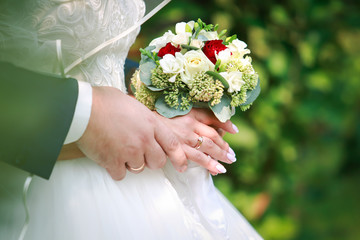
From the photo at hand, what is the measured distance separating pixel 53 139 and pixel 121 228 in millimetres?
224

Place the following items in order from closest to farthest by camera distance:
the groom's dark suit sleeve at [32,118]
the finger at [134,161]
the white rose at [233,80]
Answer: the groom's dark suit sleeve at [32,118] → the finger at [134,161] → the white rose at [233,80]

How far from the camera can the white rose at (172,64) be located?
869mm

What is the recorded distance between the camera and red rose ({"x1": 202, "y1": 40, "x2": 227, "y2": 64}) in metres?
0.92

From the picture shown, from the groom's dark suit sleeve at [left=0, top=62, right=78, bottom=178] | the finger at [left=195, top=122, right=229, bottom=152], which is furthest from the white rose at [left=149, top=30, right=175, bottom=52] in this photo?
the groom's dark suit sleeve at [left=0, top=62, right=78, bottom=178]

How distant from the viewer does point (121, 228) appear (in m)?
0.80

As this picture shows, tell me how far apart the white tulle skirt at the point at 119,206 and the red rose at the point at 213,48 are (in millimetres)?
251

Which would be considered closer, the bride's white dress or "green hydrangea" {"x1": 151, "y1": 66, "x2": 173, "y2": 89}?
the bride's white dress

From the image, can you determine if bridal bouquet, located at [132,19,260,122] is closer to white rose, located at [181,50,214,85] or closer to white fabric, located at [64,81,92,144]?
white rose, located at [181,50,214,85]

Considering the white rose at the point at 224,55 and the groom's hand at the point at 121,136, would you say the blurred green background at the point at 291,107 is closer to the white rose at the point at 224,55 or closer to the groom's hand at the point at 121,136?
the white rose at the point at 224,55

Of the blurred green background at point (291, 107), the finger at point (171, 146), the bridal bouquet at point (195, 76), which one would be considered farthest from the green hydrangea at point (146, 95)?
the blurred green background at point (291, 107)

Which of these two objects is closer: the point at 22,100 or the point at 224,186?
the point at 22,100

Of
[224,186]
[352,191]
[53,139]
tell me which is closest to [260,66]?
[224,186]

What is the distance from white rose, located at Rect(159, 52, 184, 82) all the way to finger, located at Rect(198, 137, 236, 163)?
Result: 0.16m

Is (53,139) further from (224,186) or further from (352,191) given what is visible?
(352,191)
